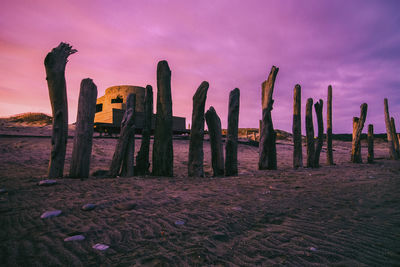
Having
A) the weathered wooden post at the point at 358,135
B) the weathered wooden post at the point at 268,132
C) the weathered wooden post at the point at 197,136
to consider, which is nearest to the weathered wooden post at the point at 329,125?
the weathered wooden post at the point at 358,135

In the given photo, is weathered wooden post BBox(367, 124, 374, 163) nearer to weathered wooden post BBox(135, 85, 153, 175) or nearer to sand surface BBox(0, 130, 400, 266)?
sand surface BBox(0, 130, 400, 266)

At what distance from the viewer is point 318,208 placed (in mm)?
2678

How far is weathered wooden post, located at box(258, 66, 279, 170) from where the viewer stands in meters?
5.84

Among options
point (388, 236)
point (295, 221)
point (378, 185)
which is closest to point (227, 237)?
point (295, 221)

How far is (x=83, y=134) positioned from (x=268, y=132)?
171 inches

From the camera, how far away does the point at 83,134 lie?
13.8ft

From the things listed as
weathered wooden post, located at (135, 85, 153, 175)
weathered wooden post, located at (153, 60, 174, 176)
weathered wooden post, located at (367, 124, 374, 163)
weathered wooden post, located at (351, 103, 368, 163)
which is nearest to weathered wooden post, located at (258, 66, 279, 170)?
weathered wooden post, located at (153, 60, 174, 176)

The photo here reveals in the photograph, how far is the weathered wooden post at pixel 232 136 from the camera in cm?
514

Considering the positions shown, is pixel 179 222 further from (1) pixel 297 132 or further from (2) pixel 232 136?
(1) pixel 297 132

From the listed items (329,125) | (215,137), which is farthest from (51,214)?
(329,125)

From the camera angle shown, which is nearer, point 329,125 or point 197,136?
point 197,136

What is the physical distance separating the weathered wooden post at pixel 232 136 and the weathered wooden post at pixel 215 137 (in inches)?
7.0

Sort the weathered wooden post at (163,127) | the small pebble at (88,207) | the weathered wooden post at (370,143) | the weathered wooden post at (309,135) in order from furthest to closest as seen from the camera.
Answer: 1. the weathered wooden post at (370,143)
2. the weathered wooden post at (309,135)
3. the weathered wooden post at (163,127)
4. the small pebble at (88,207)

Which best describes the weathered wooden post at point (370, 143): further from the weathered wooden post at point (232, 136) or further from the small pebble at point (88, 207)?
the small pebble at point (88, 207)
